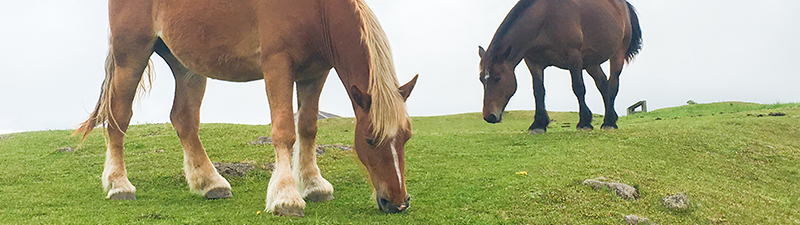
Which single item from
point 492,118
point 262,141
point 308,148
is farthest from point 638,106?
point 308,148

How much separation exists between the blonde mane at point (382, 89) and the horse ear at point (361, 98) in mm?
57

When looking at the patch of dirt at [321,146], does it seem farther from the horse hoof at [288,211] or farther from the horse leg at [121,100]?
the horse hoof at [288,211]

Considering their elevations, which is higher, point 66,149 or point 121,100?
point 121,100

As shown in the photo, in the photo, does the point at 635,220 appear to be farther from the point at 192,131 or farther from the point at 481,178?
the point at 192,131

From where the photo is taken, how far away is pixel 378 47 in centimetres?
547

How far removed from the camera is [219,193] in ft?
23.0

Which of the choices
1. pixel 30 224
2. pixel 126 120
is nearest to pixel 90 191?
pixel 126 120

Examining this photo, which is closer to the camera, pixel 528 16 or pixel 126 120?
pixel 126 120

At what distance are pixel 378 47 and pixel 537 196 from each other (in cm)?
246

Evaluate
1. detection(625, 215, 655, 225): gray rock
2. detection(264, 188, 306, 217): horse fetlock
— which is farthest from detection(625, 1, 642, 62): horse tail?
detection(264, 188, 306, 217): horse fetlock

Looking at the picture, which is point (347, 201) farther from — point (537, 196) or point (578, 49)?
point (578, 49)

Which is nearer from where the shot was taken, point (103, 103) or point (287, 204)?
point (287, 204)

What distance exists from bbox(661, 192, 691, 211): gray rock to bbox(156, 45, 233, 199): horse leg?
506cm

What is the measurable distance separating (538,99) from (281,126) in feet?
26.4
